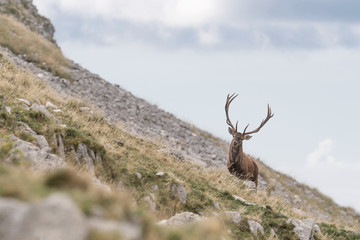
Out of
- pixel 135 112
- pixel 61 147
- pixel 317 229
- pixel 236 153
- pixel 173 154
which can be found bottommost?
pixel 61 147

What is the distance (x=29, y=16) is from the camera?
44656 mm

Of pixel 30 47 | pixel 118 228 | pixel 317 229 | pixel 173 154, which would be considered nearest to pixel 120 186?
pixel 173 154

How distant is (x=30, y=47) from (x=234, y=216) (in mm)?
24816

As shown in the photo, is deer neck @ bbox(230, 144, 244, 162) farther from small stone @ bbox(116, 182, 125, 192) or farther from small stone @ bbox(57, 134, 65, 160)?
small stone @ bbox(57, 134, 65, 160)

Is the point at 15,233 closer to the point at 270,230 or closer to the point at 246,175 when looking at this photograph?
the point at 270,230

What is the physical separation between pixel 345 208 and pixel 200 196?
2847 centimetres

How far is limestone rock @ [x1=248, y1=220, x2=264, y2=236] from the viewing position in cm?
1266

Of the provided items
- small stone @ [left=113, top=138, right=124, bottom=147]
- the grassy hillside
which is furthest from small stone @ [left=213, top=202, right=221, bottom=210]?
small stone @ [left=113, top=138, right=124, bottom=147]

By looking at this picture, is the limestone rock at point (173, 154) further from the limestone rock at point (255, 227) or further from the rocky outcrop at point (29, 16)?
the rocky outcrop at point (29, 16)

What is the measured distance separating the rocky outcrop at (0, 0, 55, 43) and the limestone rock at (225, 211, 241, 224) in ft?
112

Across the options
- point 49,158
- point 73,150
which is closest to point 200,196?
point 73,150

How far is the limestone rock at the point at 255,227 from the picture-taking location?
12661 mm

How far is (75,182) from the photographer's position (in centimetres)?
594

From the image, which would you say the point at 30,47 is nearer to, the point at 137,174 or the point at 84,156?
the point at 137,174
